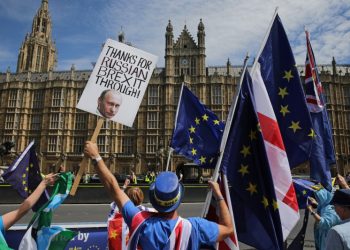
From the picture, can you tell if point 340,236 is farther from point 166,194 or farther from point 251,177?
point 166,194

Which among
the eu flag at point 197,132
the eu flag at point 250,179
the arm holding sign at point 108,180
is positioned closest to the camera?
the arm holding sign at point 108,180

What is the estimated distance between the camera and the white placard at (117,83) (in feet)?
13.2

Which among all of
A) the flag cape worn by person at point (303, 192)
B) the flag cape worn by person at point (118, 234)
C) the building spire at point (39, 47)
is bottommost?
the flag cape worn by person at point (118, 234)

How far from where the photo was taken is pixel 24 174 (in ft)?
19.9

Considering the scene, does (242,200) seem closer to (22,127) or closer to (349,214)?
(349,214)

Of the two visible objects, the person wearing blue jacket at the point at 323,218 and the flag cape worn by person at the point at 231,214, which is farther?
the person wearing blue jacket at the point at 323,218

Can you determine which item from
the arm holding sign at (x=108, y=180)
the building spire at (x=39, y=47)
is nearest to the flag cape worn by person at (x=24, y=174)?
the arm holding sign at (x=108, y=180)

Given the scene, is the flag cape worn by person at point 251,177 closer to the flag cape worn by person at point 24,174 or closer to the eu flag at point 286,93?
the eu flag at point 286,93

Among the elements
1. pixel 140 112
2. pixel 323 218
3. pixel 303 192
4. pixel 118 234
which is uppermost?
pixel 140 112

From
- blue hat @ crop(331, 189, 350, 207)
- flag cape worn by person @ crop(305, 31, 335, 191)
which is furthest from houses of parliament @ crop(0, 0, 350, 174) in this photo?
blue hat @ crop(331, 189, 350, 207)

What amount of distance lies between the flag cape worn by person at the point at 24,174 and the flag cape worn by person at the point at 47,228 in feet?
6.52

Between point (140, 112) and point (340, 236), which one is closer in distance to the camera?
point (340, 236)

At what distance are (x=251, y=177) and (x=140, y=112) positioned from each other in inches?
1902

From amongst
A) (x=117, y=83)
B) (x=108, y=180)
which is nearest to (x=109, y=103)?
(x=117, y=83)
